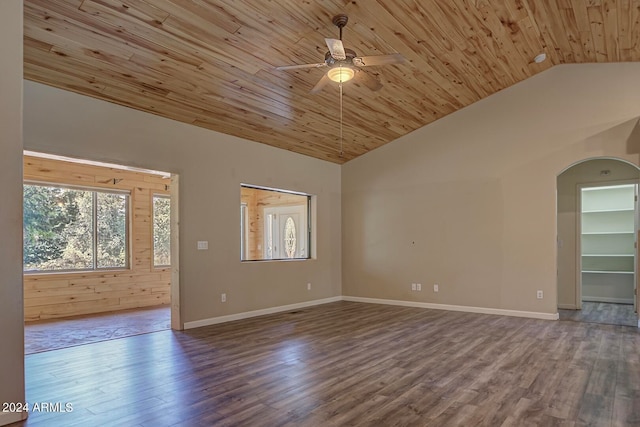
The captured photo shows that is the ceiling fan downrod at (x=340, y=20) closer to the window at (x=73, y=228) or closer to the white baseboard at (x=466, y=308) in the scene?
the white baseboard at (x=466, y=308)

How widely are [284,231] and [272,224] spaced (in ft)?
1.35

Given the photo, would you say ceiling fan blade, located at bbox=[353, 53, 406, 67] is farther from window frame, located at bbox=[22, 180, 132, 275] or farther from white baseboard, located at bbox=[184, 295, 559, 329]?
window frame, located at bbox=[22, 180, 132, 275]

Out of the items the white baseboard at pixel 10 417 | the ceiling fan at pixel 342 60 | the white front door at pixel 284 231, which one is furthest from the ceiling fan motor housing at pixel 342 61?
the white front door at pixel 284 231

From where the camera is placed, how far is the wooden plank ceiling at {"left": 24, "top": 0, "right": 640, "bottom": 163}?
132 inches

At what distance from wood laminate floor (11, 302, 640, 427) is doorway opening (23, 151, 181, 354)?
54.9 inches

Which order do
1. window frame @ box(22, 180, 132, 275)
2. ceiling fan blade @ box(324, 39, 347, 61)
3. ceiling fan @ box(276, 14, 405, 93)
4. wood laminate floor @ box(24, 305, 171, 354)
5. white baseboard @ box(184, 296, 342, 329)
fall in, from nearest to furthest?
ceiling fan blade @ box(324, 39, 347, 61) → ceiling fan @ box(276, 14, 405, 93) → wood laminate floor @ box(24, 305, 171, 354) → white baseboard @ box(184, 296, 342, 329) → window frame @ box(22, 180, 132, 275)

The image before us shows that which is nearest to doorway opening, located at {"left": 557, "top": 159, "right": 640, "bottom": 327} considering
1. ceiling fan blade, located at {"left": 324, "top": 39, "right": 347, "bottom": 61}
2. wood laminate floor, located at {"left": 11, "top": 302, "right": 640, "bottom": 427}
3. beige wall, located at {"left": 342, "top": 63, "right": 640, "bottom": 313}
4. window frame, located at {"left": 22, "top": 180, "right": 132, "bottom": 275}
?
beige wall, located at {"left": 342, "top": 63, "right": 640, "bottom": 313}

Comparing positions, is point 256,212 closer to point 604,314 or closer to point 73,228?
point 73,228

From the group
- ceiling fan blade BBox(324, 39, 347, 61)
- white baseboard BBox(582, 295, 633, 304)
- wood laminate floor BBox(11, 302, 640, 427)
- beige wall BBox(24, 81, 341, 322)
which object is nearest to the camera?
wood laminate floor BBox(11, 302, 640, 427)

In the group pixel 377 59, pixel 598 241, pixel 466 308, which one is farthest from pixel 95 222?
pixel 598 241

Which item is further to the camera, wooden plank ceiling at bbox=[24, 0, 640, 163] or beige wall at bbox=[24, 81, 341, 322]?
beige wall at bbox=[24, 81, 341, 322]

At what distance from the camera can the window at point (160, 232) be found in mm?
7598

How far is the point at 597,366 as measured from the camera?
357 centimetres

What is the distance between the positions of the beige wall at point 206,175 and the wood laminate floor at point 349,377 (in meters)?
0.84
